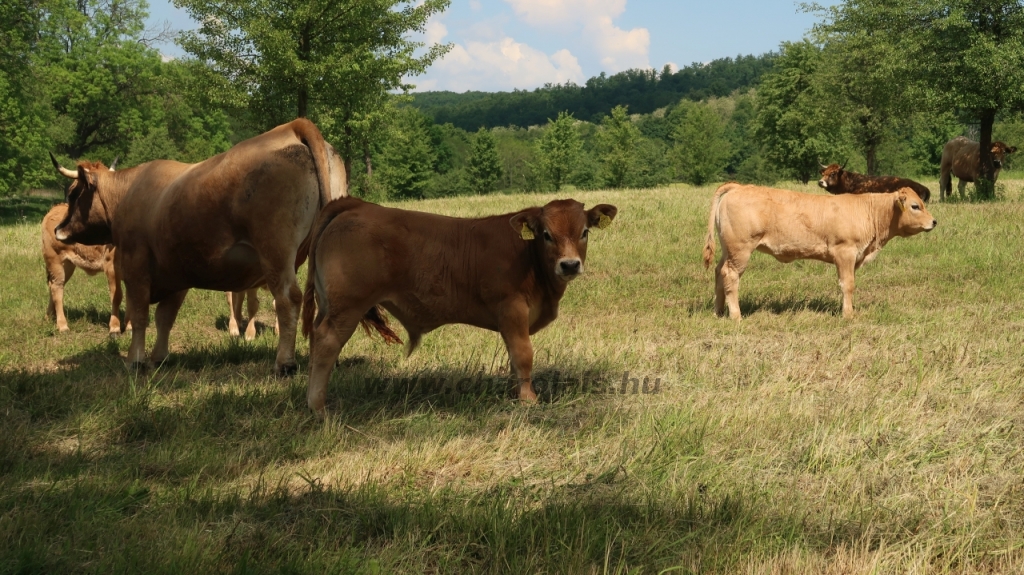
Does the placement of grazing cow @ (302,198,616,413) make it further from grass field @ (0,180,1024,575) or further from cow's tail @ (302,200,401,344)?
grass field @ (0,180,1024,575)

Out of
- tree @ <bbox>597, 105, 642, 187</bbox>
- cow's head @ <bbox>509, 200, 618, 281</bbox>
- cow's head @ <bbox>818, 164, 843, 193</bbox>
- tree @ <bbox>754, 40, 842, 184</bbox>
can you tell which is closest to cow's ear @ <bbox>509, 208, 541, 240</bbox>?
cow's head @ <bbox>509, 200, 618, 281</bbox>

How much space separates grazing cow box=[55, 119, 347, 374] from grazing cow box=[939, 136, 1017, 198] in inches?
899

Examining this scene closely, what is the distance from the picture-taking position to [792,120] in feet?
169

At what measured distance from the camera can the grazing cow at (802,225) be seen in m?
10.5

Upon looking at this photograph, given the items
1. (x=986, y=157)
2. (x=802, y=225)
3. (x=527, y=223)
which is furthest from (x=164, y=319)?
(x=986, y=157)

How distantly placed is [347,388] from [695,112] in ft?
296

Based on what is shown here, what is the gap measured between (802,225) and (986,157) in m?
16.9

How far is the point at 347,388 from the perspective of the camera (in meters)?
6.75

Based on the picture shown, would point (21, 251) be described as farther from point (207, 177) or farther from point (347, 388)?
point (347, 388)

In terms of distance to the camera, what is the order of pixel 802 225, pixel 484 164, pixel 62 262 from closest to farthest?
pixel 802 225
pixel 62 262
pixel 484 164

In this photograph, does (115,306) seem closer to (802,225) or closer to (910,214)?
(802,225)

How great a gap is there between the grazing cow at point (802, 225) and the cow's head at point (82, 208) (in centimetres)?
763

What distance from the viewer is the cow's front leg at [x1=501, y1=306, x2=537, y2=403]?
6.18m

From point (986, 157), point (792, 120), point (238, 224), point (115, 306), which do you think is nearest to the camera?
point (238, 224)
